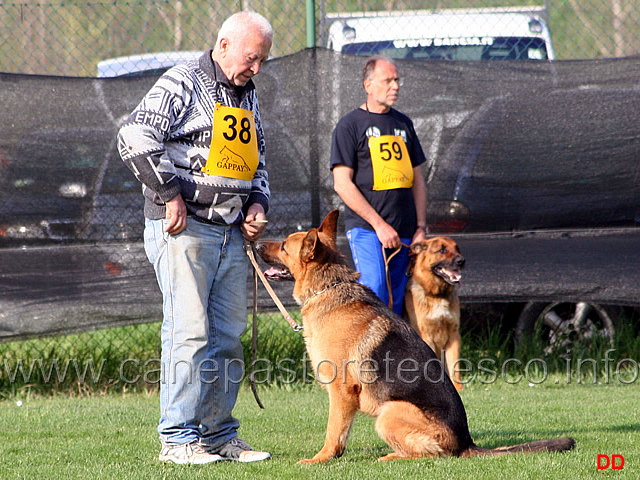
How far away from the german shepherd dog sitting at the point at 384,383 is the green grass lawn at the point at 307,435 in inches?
3.7

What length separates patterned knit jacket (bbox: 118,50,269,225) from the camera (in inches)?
139

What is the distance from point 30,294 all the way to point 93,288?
458mm

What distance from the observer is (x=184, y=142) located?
3.71 metres

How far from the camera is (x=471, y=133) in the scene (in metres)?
6.11

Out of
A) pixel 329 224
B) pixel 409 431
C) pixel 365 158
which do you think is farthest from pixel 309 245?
pixel 365 158

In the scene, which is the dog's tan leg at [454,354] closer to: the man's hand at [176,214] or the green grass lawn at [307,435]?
the green grass lawn at [307,435]

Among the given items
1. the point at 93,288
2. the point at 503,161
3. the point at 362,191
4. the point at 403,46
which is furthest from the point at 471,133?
the point at 93,288

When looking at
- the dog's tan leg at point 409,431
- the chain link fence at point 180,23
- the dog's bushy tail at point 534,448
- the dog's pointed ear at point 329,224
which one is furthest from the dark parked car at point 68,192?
the dog's bushy tail at point 534,448

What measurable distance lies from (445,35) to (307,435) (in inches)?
177

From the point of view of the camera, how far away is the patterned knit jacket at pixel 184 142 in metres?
3.54

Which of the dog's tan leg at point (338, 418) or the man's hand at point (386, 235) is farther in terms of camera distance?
the man's hand at point (386, 235)

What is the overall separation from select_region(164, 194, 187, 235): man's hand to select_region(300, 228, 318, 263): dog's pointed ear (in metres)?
0.79
